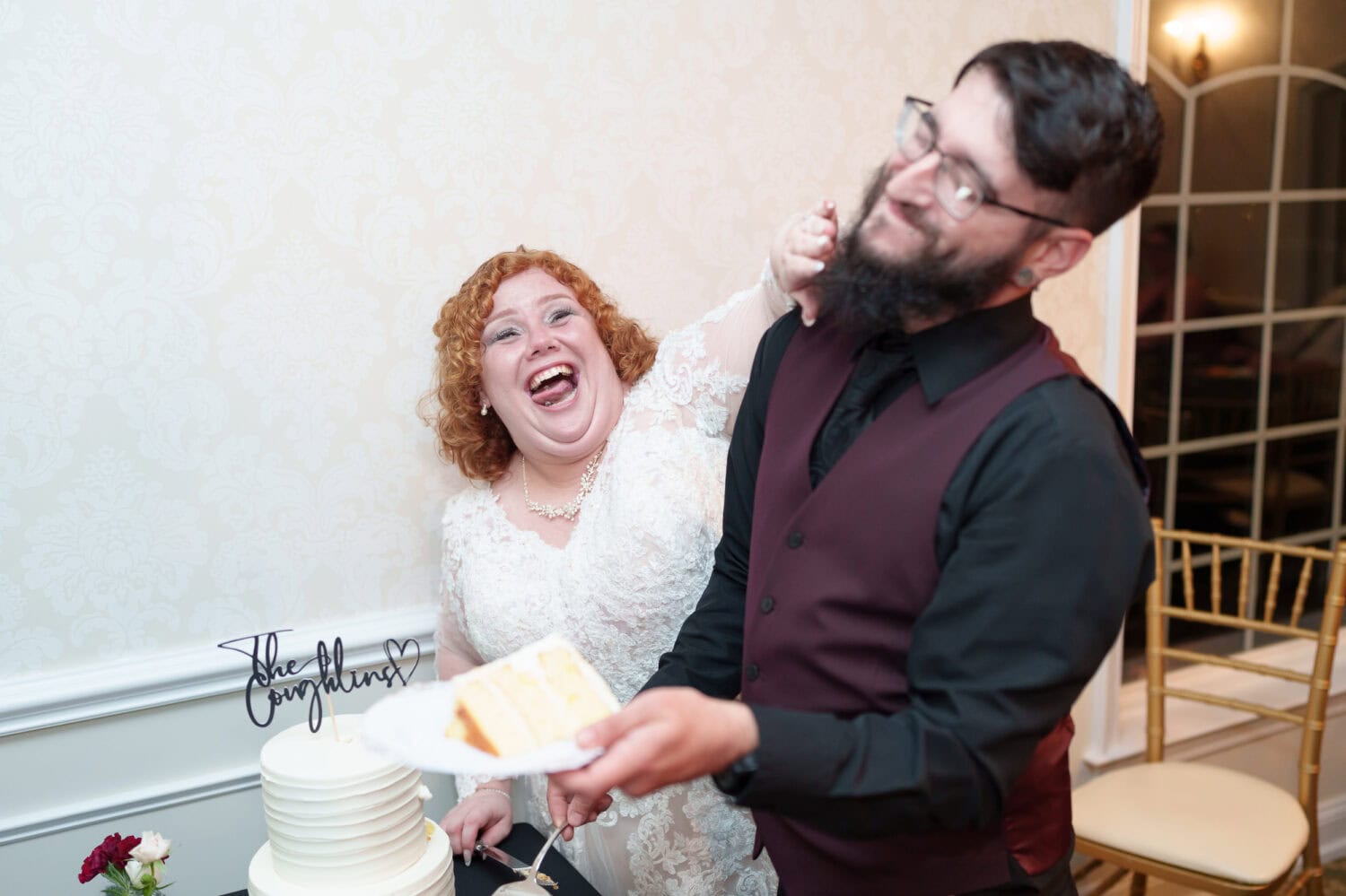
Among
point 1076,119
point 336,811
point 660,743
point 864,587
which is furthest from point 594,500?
point 1076,119

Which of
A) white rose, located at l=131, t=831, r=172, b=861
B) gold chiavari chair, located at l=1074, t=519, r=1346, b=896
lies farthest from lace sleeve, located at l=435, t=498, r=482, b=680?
gold chiavari chair, located at l=1074, t=519, r=1346, b=896

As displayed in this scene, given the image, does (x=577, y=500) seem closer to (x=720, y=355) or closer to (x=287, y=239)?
(x=720, y=355)

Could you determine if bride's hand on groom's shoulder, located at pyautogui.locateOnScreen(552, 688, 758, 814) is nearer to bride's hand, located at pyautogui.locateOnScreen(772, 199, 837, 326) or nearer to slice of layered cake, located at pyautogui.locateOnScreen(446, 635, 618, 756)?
slice of layered cake, located at pyautogui.locateOnScreen(446, 635, 618, 756)

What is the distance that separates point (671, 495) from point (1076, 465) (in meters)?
0.84

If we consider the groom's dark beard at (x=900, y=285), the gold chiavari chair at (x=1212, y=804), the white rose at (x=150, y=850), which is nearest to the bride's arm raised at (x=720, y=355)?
the groom's dark beard at (x=900, y=285)

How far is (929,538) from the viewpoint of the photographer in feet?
3.65

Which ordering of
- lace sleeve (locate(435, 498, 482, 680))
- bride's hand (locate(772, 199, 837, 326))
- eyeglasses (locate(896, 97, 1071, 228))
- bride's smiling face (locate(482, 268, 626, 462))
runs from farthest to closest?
1. lace sleeve (locate(435, 498, 482, 680))
2. bride's smiling face (locate(482, 268, 626, 462))
3. bride's hand (locate(772, 199, 837, 326))
4. eyeglasses (locate(896, 97, 1071, 228))

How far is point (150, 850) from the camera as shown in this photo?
59.5 inches

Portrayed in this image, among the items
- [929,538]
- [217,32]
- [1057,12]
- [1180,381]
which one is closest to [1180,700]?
[1180,381]

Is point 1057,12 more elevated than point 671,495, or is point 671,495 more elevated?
point 1057,12

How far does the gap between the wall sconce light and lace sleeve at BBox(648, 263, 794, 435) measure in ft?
5.68

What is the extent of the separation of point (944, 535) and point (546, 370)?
975 millimetres

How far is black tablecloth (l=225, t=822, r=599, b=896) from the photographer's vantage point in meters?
1.69

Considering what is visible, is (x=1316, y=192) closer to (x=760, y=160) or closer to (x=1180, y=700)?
(x=1180, y=700)
